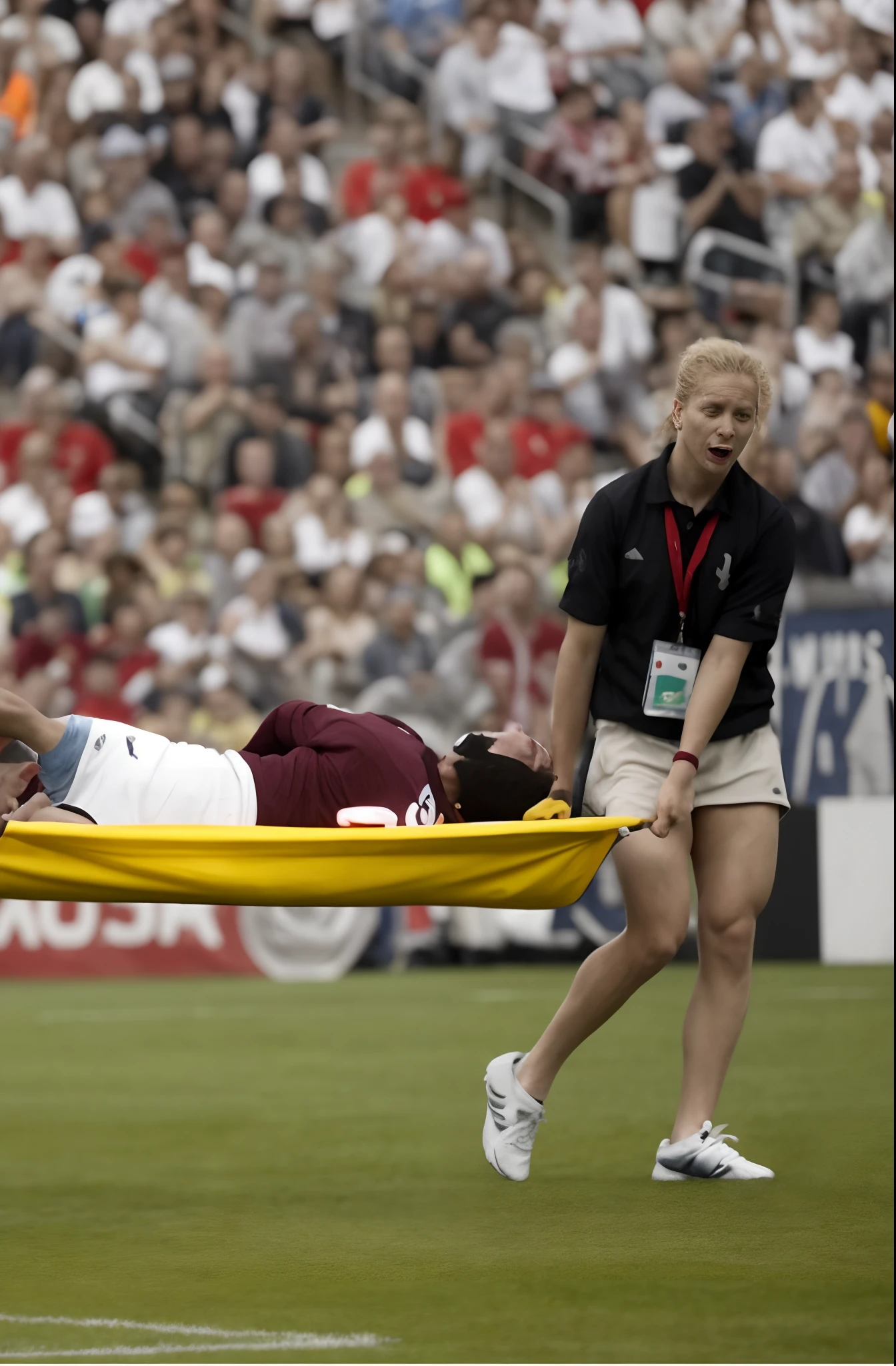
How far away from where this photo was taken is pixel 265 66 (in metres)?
15.8

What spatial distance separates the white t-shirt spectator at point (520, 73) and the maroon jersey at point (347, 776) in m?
11.5

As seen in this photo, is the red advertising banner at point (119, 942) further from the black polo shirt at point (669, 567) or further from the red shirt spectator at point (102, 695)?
the black polo shirt at point (669, 567)

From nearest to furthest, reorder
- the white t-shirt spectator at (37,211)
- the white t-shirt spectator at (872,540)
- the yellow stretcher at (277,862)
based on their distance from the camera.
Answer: the yellow stretcher at (277,862) < the white t-shirt spectator at (872,540) < the white t-shirt spectator at (37,211)

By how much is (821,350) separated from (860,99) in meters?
2.06

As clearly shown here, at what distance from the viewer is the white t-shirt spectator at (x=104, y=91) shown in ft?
50.7

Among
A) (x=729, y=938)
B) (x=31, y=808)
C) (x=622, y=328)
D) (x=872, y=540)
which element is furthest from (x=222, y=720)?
(x=729, y=938)

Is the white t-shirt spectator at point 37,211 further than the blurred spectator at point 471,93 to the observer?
No

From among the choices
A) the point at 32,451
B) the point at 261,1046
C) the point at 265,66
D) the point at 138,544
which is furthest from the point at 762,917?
the point at 265,66

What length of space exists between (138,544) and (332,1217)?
28.8 ft

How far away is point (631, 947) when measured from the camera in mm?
5230

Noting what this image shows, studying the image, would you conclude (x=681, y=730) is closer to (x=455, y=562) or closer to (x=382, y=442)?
(x=455, y=562)

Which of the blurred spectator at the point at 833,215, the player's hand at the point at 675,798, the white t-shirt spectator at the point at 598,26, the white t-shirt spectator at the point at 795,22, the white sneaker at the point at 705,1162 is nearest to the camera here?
the player's hand at the point at 675,798

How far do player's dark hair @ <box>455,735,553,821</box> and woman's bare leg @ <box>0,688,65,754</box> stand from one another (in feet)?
3.36

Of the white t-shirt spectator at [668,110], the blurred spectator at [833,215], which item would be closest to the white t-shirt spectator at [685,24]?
the white t-shirt spectator at [668,110]
